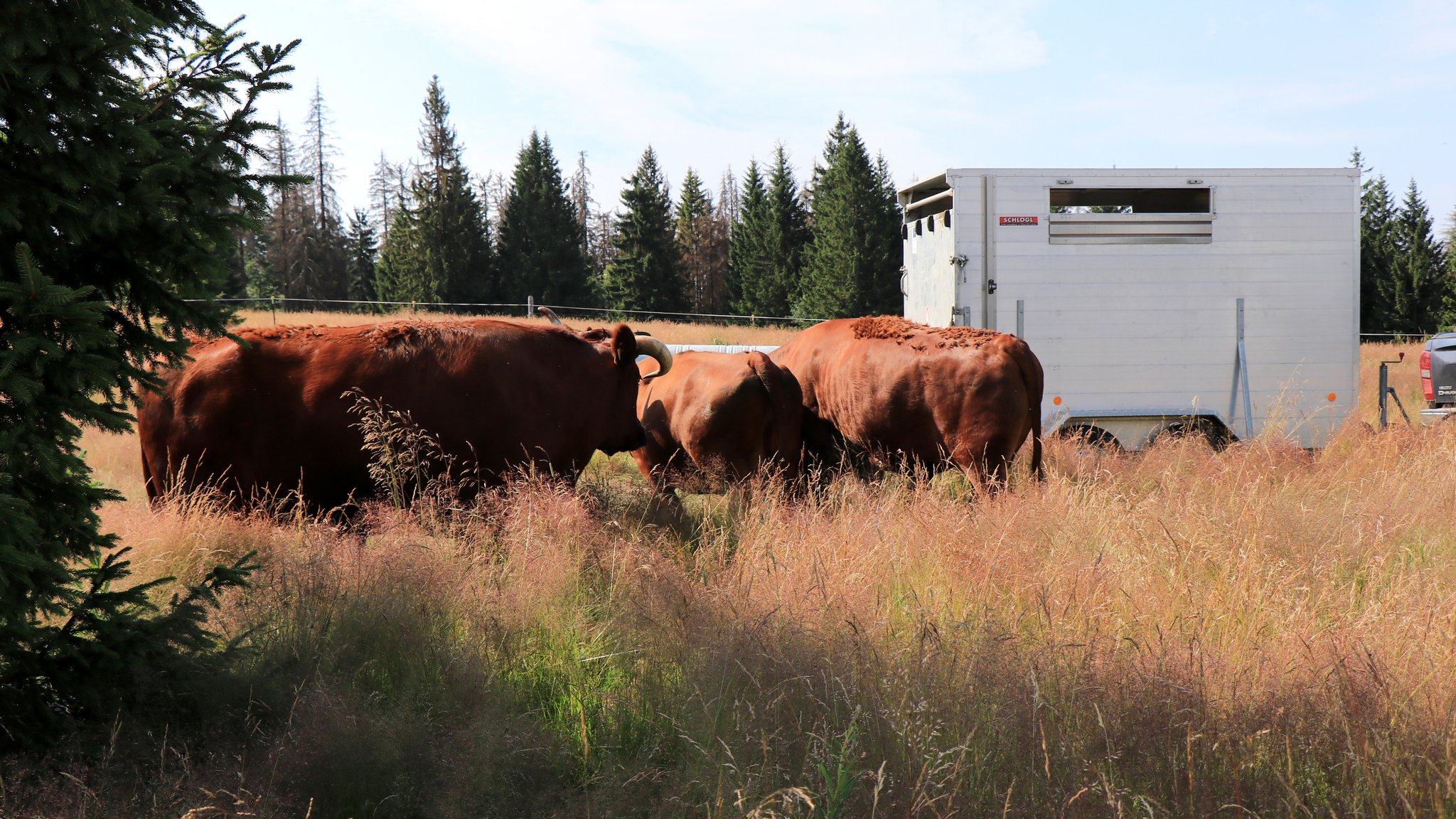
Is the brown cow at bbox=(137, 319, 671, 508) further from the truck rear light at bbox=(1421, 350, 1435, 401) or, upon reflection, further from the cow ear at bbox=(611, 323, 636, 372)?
the truck rear light at bbox=(1421, 350, 1435, 401)

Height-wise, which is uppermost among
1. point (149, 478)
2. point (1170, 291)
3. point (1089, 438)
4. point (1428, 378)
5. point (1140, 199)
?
point (1140, 199)

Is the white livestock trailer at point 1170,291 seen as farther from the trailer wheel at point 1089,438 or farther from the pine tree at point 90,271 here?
the pine tree at point 90,271

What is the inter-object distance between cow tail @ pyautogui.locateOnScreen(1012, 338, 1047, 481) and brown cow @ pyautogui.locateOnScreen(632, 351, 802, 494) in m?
Answer: 1.71

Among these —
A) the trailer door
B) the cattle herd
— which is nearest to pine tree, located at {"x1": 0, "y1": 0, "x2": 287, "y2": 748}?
the cattle herd

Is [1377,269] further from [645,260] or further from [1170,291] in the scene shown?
[1170,291]

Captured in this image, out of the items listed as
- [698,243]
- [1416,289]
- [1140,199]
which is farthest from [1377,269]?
[1140,199]

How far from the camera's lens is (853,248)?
149ft

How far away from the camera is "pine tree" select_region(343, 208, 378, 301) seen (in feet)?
182

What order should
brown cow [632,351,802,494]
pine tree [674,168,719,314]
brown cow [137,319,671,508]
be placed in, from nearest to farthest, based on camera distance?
brown cow [137,319,671,508]
brown cow [632,351,802,494]
pine tree [674,168,719,314]

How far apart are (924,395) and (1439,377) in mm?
8417

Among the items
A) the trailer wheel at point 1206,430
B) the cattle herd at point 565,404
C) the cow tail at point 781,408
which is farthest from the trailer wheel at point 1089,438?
the cow tail at point 781,408

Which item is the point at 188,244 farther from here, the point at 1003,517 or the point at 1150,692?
the point at 1003,517

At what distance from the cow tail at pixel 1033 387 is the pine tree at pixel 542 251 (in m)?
43.7

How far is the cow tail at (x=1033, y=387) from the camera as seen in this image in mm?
6699
